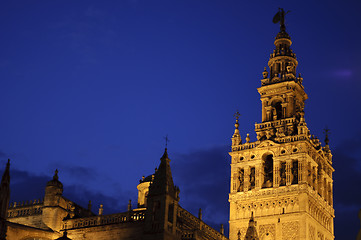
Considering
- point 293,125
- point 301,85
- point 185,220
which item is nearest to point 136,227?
point 185,220

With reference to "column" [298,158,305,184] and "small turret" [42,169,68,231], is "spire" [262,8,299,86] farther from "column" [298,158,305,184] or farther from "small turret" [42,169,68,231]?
"small turret" [42,169,68,231]

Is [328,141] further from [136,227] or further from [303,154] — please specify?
[136,227]

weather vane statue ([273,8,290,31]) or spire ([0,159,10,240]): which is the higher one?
weather vane statue ([273,8,290,31])

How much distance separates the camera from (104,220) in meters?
51.8

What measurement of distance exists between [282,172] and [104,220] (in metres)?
25.3

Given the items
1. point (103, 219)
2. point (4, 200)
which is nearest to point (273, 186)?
point (103, 219)

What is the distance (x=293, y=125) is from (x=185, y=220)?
2273 cm

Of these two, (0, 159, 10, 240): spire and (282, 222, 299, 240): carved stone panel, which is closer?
(0, 159, 10, 240): spire

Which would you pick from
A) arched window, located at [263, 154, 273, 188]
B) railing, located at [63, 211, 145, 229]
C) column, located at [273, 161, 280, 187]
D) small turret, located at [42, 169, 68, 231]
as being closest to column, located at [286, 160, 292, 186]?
column, located at [273, 161, 280, 187]

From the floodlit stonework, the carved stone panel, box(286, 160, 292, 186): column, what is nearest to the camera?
the floodlit stonework

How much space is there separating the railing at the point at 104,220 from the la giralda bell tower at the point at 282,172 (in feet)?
62.5

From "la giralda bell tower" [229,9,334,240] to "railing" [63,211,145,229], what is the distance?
19.0 metres

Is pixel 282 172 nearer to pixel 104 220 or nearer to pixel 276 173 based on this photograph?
pixel 276 173

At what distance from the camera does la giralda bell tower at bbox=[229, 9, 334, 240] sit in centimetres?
6956
